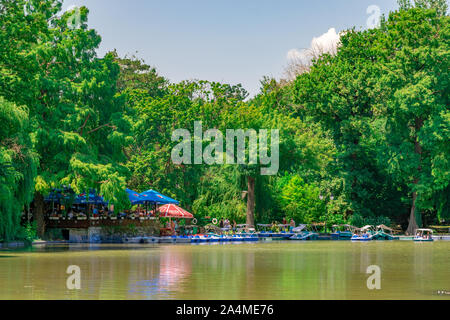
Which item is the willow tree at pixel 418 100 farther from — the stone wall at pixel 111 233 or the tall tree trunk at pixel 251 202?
the stone wall at pixel 111 233

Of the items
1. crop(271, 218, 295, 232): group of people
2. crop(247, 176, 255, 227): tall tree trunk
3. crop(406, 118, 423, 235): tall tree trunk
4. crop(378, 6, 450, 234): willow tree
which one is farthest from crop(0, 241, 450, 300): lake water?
crop(406, 118, 423, 235): tall tree trunk

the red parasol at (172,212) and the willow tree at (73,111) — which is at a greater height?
the willow tree at (73,111)

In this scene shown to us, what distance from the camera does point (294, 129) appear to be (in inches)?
2263

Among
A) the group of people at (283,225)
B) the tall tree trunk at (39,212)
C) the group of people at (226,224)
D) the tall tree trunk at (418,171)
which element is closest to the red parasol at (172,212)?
the group of people at (226,224)

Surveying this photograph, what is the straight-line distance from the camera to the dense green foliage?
4412cm

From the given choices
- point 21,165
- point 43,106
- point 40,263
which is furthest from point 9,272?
point 43,106

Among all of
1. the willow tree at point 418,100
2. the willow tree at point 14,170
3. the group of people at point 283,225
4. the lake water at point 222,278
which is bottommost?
the lake water at point 222,278

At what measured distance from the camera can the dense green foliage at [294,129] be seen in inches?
1737

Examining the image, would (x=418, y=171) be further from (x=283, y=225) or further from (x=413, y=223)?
(x=283, y=225)

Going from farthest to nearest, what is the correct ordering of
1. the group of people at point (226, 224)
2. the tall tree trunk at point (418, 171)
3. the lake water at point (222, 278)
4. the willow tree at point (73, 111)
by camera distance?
the tall tree trunk at point (418, 171)
the group of people at point (226, 224)
the willow tree at point (73, 111)
the lake water at point (222, 278)

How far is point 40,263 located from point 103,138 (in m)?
23.9
